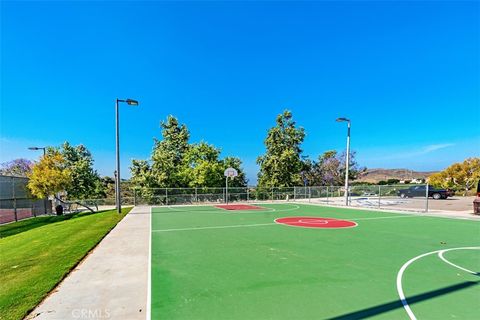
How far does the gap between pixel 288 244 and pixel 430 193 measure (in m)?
26.4

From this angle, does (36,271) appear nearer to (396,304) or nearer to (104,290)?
(104,290)

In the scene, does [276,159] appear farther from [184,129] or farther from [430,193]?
[430,193]

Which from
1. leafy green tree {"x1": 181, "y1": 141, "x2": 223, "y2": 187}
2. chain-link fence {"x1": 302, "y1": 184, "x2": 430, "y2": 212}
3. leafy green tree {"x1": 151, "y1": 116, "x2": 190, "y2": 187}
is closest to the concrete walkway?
chain-link fence {"x1": 302, "y1": 184, "x2": 430, "y2": 212}

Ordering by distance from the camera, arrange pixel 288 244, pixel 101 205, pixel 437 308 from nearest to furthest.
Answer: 1. pixel 437 308
2. pixel 288 244
3. pixel 101 205

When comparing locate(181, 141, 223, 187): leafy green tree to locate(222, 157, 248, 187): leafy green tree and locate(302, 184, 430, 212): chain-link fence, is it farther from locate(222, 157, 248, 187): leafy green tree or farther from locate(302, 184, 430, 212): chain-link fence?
locate(302, 184, 430, 212): chain-link fence

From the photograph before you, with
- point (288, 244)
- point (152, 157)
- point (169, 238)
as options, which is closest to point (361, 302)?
point (288, 244)

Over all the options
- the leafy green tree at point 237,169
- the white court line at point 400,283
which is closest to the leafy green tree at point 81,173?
the leafy green tree at point 237,169

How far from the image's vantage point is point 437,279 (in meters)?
4.91

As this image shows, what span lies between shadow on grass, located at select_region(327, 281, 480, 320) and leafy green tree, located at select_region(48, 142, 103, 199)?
3305 cm

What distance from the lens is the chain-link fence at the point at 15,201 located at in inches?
592

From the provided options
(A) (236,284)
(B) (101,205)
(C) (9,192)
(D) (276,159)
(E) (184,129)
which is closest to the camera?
(A) (236,284)

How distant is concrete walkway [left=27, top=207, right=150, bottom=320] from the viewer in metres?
3.56

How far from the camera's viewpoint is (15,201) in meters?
16.0

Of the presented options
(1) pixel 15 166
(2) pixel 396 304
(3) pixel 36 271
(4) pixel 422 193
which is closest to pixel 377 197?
(4) pixel 422 193
